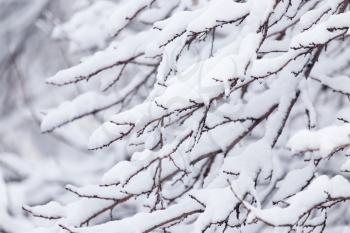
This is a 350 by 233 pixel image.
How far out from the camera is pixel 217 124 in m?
2.22

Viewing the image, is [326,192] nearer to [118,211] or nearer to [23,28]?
[23,28]

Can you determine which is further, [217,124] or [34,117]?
[34,117]

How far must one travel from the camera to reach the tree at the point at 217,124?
1.75 m

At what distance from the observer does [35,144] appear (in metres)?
7.62

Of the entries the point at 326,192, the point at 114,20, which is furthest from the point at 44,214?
the point at 326,192

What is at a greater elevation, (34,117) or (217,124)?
(34,117)

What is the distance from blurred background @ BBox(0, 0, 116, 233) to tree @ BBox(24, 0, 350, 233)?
199cm

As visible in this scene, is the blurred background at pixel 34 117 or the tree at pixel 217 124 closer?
the tree at pixel 217 124

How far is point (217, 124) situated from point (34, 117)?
3401 millimetres

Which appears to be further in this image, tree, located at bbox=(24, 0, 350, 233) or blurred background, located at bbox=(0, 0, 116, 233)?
blurred background, located at bbox=(0, 0, 116, 233)

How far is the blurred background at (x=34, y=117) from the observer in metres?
4.74

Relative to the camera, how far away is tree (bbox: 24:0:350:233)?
1.75m

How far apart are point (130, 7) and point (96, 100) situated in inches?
23.2

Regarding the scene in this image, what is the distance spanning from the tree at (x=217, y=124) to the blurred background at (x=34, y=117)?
199 cm
